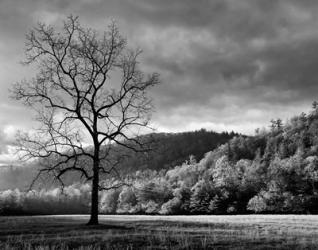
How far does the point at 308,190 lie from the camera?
109 m

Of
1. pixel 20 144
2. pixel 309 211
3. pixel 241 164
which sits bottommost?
pixel 309 211

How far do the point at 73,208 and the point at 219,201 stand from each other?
9134cm

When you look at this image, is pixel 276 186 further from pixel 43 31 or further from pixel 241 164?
pixel 43 31

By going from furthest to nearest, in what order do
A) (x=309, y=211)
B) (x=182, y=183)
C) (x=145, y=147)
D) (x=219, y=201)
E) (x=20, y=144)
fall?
(x=182, y=183) → (x=219, y=201) → (x=309, y=211) → (x=145, y=147) → (x=20, y=144)

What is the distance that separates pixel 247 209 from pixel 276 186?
1165cm

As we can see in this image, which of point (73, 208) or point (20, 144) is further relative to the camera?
point (73, 208)

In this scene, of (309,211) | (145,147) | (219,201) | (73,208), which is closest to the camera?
(145,147)

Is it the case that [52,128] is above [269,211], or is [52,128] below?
above

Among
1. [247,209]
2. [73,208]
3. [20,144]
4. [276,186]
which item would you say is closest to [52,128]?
[20,144]

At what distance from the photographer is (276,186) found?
361ft

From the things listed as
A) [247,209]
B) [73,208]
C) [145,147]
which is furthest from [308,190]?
[73,208]

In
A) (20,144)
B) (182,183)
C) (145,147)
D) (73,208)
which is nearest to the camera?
(20,144)

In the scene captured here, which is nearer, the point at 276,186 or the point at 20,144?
the point at 20,144

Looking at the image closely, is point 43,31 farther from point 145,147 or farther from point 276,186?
point 276,186
